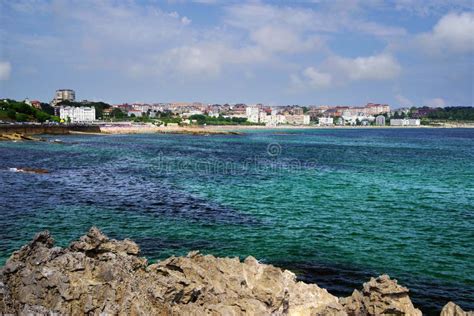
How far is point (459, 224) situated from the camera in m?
26.6

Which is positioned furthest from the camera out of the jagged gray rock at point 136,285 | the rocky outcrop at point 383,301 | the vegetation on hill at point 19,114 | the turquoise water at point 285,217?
the vegetation on hill at point 19,114

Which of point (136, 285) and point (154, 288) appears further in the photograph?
point (154, 288)

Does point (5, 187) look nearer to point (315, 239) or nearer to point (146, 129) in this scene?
point (315, 239)

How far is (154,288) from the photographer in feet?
33.9

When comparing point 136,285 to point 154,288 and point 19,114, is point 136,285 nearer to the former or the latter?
point 154,288

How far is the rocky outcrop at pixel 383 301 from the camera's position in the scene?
12.0m

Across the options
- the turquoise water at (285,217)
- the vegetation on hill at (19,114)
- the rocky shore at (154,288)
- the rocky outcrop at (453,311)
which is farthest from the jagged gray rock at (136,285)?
the vegetation on hill at (19,114)

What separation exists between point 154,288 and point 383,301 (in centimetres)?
624

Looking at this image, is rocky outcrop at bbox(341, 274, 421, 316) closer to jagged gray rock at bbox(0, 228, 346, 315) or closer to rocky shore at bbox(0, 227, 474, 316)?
rocky shore at bbox(0, 227, 474, 316)

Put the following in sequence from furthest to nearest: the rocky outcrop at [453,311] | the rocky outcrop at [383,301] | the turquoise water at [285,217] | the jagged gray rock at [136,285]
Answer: the turquoise water at [285,217]
the rocky outcrop at [383,301]
the rocky outcrop at [453,311]
the jagged gray rock at [136,285]

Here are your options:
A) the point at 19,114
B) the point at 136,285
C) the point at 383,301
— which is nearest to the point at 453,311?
the point at 383,301

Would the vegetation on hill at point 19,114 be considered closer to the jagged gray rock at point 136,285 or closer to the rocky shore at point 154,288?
the jagged gray rock at point 136,285

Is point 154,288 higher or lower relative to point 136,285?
lower

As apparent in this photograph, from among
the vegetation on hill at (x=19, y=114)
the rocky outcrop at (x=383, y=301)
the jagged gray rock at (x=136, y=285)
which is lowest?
the rocky outcrop at (x=383, y=301)
